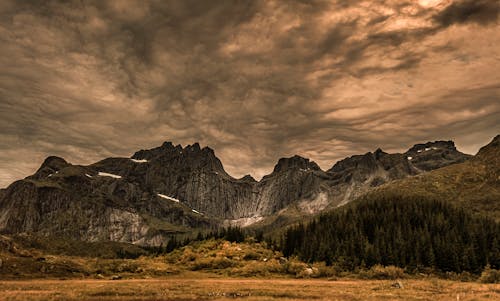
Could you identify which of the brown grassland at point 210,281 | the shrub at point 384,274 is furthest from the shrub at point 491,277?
the shrub at point 384,274

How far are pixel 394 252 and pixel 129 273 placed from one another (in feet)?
253

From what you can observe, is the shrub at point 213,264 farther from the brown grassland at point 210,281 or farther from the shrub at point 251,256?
the shrub at point 251,256

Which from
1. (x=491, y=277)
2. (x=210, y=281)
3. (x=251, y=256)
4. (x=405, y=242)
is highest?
(x=405, y=242)

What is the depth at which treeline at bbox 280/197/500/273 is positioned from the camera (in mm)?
102500

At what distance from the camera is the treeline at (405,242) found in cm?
10250

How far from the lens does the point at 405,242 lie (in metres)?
112

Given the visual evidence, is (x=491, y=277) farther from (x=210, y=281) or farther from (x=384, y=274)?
(x=210, y=281)

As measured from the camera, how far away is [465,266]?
99.9 m

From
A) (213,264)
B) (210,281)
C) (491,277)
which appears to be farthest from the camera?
(213,264)

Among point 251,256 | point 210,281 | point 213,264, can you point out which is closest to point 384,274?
point 251,256

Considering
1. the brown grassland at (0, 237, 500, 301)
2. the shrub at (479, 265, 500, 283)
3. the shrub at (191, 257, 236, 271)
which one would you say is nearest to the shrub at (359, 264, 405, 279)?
the brown grassland at (0, 237, 500, 301)

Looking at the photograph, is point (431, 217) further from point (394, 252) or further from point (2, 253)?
point (2, 253)

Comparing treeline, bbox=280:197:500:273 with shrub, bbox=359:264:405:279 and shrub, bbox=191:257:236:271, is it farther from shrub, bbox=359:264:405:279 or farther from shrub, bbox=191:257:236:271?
shrub, bbox=191:257:236:271

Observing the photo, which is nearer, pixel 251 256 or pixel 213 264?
pixel 213 264
